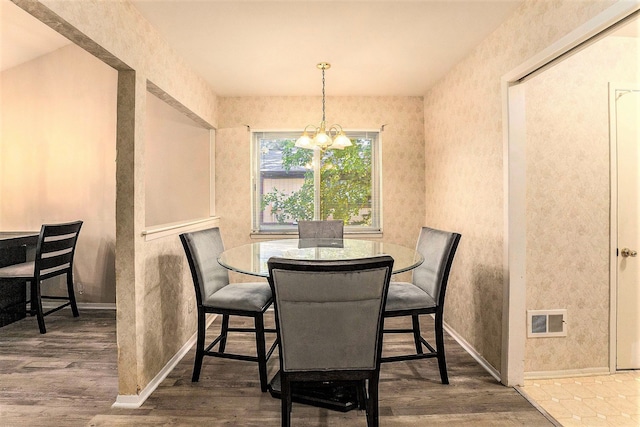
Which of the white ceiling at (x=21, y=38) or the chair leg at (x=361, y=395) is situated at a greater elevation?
the white ceiling at (x=21, y=38)

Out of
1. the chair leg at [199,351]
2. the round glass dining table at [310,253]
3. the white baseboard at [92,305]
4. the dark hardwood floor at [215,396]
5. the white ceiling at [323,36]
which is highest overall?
the white ceiling at [323,36]

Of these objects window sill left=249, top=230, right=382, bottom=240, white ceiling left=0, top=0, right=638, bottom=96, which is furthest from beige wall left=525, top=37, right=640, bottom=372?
window sill left=249, top=230, right=382, bottom=240

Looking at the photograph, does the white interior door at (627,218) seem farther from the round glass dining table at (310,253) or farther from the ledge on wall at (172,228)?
the ledge on wall at (172,228)

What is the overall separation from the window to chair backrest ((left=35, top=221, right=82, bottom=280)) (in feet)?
6.12

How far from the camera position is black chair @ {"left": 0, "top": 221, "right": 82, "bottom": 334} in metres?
3.06

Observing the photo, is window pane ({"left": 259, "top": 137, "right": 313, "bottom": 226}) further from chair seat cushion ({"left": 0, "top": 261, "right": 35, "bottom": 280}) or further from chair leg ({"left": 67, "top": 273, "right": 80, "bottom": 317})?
chair seat cushion ({"left": 0, "top": 261, "right": 35, "bottom": 280})

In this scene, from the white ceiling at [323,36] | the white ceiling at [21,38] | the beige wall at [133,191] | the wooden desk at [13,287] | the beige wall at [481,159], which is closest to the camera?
the beige wall at [133,191]

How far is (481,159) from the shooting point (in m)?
2.55

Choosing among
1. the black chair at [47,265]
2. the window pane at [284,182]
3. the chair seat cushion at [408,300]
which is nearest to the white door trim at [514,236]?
the chair seat cushion at [408,300]

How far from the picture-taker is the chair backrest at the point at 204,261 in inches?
86.5

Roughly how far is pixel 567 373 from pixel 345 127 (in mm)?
2951

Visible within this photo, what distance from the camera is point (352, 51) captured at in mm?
2672

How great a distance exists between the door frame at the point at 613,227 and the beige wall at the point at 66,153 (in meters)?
4.61

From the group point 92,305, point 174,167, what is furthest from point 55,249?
point 174,167
